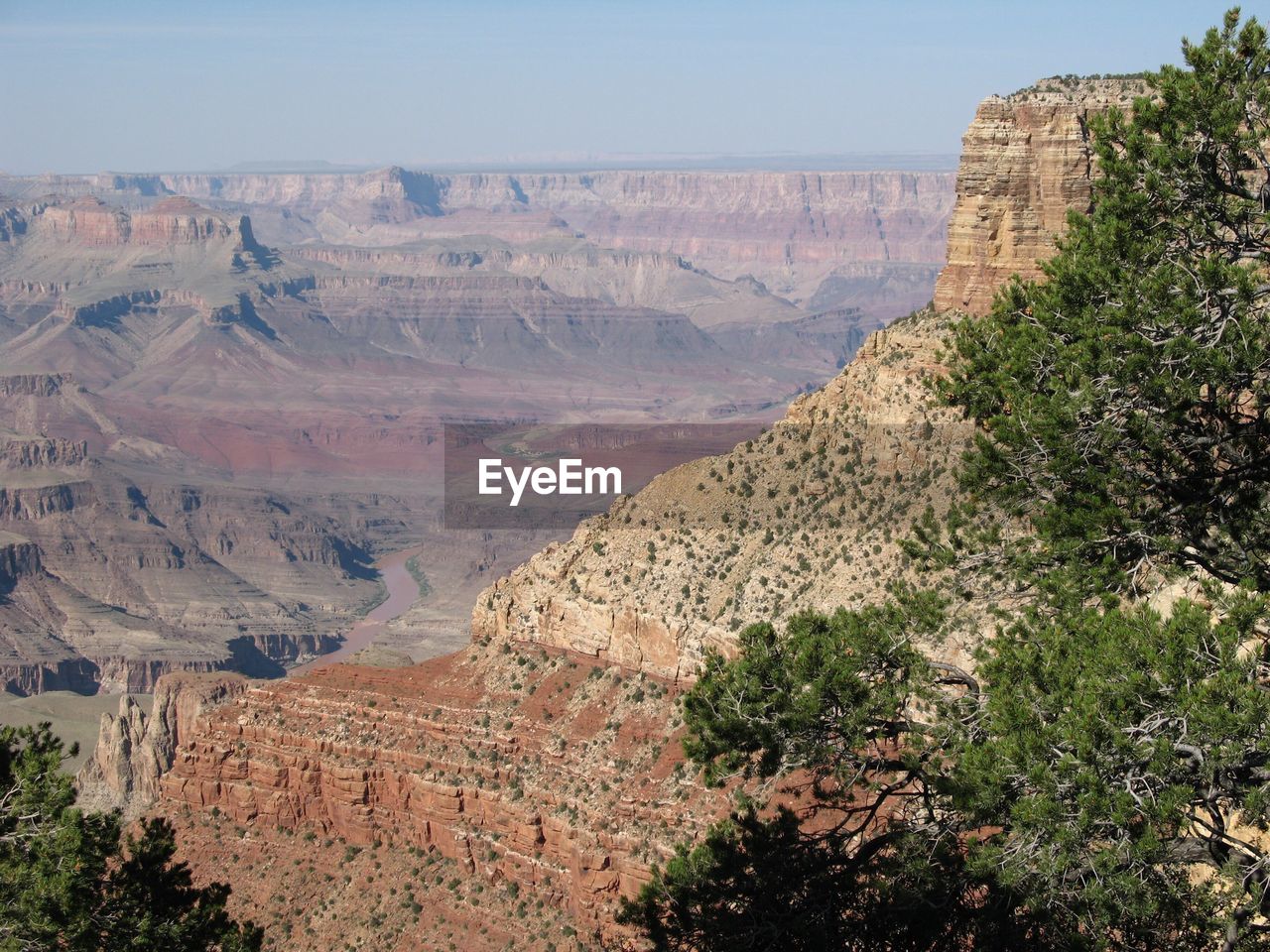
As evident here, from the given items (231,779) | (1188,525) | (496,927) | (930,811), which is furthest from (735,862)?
(231,779)

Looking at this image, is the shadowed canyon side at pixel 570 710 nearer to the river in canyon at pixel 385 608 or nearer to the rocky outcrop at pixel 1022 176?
the rocky outcrop at pixel 1022 176

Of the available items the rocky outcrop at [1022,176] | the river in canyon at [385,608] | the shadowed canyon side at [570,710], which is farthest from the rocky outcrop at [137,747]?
the river in canyon at [385,608]

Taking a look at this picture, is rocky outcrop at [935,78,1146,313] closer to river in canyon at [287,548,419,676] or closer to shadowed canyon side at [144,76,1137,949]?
shadowed canyon side at [144,76,1137,949]

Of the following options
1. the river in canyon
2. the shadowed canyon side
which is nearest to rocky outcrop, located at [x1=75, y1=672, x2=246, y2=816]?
the shadowed canyon side

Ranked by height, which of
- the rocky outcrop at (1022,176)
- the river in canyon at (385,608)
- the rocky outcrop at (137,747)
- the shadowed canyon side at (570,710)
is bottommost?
the river in canyon at (385,608)

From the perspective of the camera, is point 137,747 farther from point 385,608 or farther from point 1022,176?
point 385,608

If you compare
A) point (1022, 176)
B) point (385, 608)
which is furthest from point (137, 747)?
point (385, 608)
